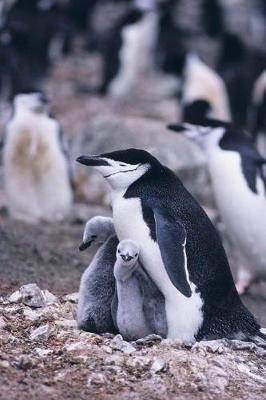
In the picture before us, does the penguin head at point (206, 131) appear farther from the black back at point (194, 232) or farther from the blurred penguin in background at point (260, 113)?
the blurred penguin in background at point (260, 113)

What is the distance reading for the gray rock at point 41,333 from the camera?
4688 millimetres

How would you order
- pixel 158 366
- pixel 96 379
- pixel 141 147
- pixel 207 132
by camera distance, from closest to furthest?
pixel 96 379 → pixel 158 366 → pixel 207 132 → pixel 141 147

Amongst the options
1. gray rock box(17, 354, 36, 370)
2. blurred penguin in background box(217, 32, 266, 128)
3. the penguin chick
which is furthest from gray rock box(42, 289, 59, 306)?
blurred penguin in background box(217, 32, 266, 128)

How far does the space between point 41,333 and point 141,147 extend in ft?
17.8

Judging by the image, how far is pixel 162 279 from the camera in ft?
15.7

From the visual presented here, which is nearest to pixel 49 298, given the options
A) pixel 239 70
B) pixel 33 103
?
pixel 33 103

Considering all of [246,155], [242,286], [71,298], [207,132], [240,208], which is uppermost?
[207,132]

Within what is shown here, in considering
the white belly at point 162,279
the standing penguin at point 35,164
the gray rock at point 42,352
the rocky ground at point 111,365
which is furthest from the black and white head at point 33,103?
the gray rock at point 42,352

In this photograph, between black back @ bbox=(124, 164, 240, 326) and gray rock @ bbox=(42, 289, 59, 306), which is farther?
gray rock @ bbox=(42, 289, 59, 306)

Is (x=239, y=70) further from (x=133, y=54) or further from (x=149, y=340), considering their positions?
(x=149, y=340)

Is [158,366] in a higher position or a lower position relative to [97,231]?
lower

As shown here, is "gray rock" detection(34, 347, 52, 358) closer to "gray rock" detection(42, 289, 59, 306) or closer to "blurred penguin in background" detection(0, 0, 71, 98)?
"gray rock" detection(42, 289, 59, 306)

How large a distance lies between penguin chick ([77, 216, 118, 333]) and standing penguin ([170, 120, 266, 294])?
236 cm

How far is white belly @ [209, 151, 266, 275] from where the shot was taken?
7.27 meters
